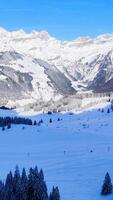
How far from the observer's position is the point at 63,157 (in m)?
102

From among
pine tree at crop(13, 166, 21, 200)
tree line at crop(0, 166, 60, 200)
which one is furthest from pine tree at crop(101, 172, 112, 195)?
pine tree at crop(13, 166, 21, 200)

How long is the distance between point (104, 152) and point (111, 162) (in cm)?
1506

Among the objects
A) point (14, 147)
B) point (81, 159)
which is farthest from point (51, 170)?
point (14, 147)

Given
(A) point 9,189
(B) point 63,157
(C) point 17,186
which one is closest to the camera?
(A) point 9,189

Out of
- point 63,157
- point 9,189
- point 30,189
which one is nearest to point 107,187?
point 30,189

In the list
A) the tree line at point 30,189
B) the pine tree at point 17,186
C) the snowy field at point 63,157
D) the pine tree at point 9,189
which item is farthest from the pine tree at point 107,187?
the pine tree at point 9,189

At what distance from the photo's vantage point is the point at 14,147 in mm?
129375

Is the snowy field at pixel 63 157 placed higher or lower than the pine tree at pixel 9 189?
higher

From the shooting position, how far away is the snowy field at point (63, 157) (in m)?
74.4

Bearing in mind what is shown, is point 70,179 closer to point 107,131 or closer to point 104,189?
point 104,189

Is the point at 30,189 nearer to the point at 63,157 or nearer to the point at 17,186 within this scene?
the point at 17,186

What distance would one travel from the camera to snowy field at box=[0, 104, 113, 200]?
7444 centimetres

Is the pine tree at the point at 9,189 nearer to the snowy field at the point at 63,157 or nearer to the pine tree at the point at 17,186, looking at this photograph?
the pine tree at the point at 17,186

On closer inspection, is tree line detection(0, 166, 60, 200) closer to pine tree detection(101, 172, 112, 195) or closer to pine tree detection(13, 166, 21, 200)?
pine tree detection(13, 166, 21, 200)
